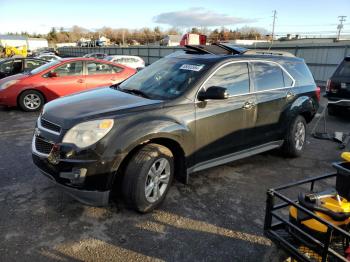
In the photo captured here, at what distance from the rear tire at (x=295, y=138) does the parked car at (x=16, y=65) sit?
30.9 ft

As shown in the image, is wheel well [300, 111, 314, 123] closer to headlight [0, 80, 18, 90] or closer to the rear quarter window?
the rear quarter window

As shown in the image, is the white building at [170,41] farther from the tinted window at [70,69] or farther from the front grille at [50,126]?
the front grille at [50,126]

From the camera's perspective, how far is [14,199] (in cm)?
A: 373

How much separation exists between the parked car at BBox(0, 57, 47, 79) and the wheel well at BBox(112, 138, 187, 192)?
9287 millimetres

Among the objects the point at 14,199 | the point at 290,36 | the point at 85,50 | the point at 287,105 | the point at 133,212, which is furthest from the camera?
the point at 85,50

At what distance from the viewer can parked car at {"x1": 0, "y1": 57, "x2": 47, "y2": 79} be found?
11281mm

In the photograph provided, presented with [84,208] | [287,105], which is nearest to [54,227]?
[84,208]

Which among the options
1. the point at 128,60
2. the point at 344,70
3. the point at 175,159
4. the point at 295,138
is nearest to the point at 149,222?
the point at 175,159

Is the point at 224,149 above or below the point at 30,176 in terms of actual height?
above

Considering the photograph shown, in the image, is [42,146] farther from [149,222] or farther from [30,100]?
[30,100]

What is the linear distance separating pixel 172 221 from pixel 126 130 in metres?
1.11

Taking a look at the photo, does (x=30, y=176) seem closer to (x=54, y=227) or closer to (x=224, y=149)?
(x=54, y=227)

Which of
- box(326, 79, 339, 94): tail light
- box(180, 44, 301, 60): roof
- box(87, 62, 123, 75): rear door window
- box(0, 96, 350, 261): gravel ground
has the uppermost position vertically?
box(180, 44, 301, 60): roof

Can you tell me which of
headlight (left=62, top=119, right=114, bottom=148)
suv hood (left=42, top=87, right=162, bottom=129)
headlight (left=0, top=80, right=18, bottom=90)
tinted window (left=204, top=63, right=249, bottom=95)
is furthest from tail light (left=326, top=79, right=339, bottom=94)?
headlight (left=0, top=80, right=18, bottom=90)
